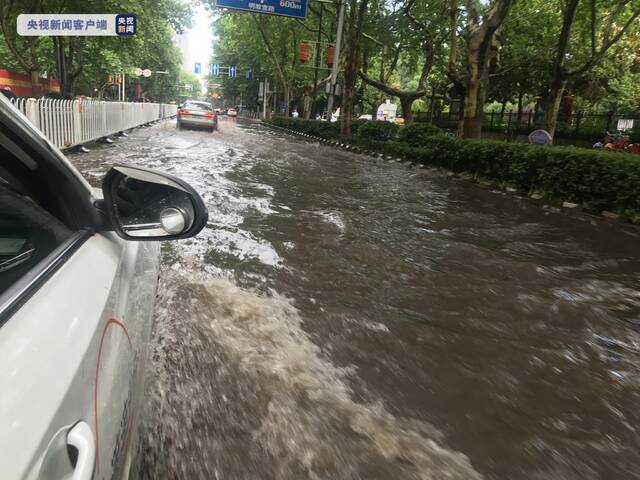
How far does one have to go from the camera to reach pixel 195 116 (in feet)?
74.9

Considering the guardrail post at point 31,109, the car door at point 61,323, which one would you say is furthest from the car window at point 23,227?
the guardrail post at point 31,109

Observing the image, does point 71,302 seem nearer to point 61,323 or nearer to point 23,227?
point 61,323

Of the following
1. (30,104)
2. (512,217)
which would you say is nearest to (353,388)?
(512,217)

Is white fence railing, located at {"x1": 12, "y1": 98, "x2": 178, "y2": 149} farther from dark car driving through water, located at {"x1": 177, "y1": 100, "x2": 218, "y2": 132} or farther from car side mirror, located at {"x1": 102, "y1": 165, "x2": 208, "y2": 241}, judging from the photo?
car side mirror, located at {"x1": 102, "y1": 165, "x2": 208, "y2": 241}

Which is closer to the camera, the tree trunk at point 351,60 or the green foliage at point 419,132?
the green foliage at point 419,132

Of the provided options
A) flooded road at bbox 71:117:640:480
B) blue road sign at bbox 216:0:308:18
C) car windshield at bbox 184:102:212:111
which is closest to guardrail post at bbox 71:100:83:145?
flooded road at bbox 71:117:640:480

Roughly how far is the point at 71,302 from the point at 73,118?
12225 mm

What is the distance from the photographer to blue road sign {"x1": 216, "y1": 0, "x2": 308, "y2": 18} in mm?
19031

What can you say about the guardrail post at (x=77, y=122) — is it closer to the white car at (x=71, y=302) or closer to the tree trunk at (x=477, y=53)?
the tree trunk at (x=477, y=53)

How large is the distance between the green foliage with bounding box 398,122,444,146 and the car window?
15.3m

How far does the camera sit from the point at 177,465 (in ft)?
6.94

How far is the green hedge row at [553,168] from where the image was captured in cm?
823

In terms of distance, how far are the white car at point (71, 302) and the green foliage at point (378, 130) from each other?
18.6 m

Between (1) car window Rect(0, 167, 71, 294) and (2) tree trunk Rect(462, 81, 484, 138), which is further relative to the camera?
(2) tree trunk Rect(462, 81, 484, 138)
